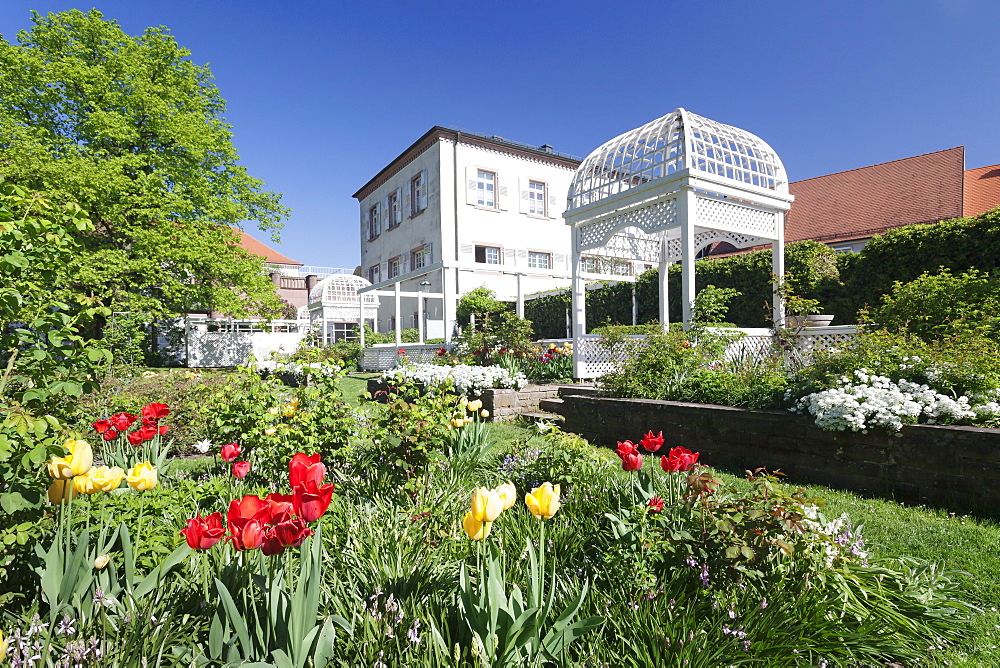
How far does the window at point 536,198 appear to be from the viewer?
74.1 feet

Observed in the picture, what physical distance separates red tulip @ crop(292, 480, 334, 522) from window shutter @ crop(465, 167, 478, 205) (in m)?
20.2

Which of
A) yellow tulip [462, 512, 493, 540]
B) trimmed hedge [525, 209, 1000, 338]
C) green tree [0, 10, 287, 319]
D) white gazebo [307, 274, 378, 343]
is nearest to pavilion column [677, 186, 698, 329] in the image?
trimmed hedge [525, 209, 1000, 338]

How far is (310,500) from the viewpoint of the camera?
125cm

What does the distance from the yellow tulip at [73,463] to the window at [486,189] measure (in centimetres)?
2022

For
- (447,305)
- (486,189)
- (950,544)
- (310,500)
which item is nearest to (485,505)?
(310,500)

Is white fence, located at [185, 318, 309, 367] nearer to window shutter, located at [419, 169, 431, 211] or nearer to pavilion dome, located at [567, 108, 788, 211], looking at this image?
window shutter, located at [419, 169, 431, 211]

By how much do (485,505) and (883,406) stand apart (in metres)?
3.82

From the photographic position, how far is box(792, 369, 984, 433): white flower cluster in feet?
12.1

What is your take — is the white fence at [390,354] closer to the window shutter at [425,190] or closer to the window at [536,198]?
the window shutter at [425,190]

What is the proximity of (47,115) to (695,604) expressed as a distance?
19.0 metres

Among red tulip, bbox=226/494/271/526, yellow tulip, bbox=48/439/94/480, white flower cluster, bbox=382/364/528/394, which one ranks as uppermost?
yellow tulip, bbox=48/439/94/480

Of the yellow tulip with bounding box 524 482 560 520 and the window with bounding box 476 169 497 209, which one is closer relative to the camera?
the yellow tulip with bounding box 524 482 560 520

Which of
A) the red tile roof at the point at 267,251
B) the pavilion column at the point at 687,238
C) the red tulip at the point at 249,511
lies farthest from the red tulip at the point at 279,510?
the red tile roof at the point at 267,251

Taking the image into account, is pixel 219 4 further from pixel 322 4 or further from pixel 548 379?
pixel 548 379
